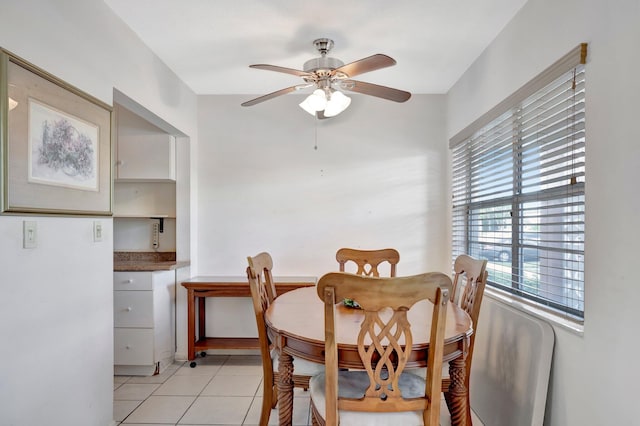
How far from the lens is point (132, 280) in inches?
114

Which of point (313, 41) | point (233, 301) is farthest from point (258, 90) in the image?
point (233, 301)

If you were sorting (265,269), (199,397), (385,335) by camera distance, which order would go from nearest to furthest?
(385,335) < (265,269) < (199,397)

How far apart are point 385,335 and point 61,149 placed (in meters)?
1.68

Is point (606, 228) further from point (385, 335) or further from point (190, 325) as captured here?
point (190, 325)

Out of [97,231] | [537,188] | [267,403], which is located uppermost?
[537,188]

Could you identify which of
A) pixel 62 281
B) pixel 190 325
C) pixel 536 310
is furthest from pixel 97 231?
pixel 536 310

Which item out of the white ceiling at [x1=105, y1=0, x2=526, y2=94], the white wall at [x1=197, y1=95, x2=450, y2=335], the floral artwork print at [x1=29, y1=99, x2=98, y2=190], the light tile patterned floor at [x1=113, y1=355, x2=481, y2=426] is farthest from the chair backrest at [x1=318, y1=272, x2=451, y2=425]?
the white wall at [x1=197, y1=95, x2=450, y2=335]

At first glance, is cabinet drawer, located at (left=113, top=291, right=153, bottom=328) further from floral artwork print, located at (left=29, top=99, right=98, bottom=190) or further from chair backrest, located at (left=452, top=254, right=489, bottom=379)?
chair backrest, located at (left=452, top=254, right=489, bottom=379)

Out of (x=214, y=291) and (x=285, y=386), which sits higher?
(x=214, y=291)

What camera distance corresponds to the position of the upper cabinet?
320cm

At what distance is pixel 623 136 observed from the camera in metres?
1.29

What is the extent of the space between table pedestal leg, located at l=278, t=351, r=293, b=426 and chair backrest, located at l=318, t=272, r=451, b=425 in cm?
37

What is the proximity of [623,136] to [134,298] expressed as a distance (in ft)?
10.4

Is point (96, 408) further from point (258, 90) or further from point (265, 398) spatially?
point (258, 90)
